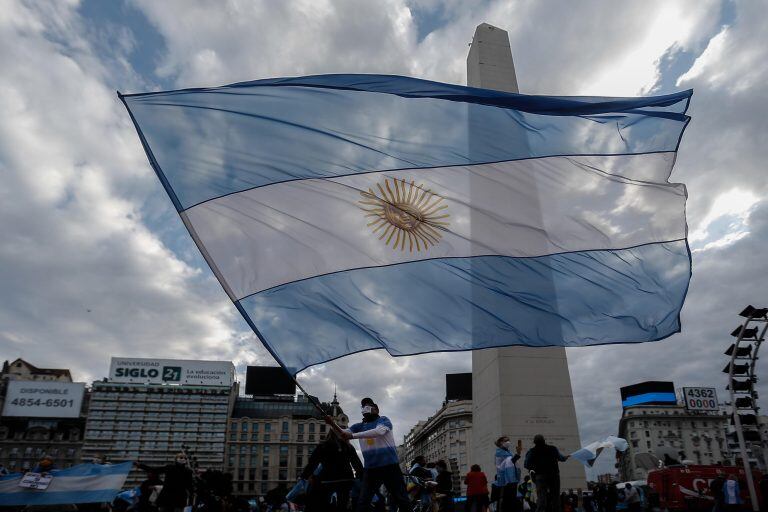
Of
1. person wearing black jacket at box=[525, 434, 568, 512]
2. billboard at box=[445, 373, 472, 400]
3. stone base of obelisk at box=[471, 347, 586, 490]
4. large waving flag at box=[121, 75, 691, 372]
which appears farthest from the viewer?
billboard at box=[445, 373, 472, 400]

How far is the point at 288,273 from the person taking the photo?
6414 mm

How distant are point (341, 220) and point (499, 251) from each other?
6.42ft

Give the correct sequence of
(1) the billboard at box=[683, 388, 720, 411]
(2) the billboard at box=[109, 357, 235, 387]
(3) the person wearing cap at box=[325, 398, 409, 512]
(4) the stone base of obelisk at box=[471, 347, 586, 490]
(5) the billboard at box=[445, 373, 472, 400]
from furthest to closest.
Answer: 1. (2) the billboard at box=[109, 357, 235, 387]
2. (5) the billboard at box=[445, 373, 472, 400]
3. (1) the billboard at box=[683, 388, 720, 411]
4. (4) the stone base of obelisk at box=[471, 347, 586, 490]
5. (3) the person wearing cap at box=[325, 398, 409, 512]

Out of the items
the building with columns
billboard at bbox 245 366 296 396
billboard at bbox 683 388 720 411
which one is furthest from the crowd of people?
the building with columns

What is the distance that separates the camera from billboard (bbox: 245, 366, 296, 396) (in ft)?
308

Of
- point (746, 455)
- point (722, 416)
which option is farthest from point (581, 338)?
point (722, 416)

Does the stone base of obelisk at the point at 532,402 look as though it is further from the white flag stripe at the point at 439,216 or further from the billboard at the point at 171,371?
the billboard at the point at 171,371

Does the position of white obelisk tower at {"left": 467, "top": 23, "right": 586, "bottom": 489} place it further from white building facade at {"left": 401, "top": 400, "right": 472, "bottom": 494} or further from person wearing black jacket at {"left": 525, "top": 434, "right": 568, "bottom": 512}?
white building facade at {"left": 401, "top": 400, "right": 472, "bottom": 494}

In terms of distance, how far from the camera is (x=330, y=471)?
6.40 metres

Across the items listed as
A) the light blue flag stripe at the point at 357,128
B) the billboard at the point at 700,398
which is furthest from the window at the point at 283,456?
the light blue flag stripe at the point at 357,128

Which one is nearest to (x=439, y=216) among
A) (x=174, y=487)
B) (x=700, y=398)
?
(x=174, y=487)

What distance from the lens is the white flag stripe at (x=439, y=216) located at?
253 inches

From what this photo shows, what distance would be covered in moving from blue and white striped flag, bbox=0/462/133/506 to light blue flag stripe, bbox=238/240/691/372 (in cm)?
739

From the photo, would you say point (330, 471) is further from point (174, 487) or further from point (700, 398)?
point (700, 398)
